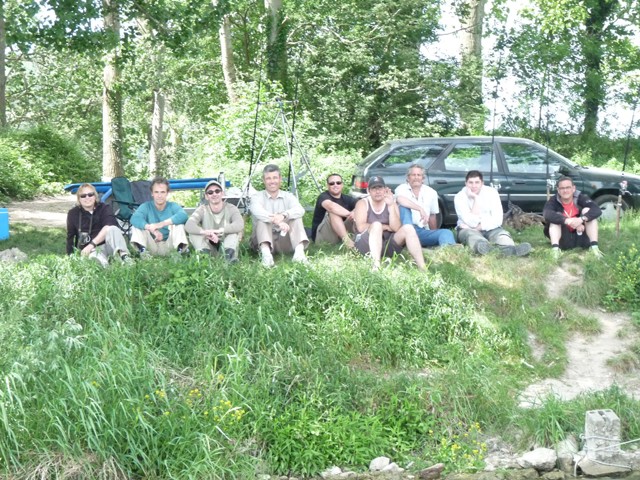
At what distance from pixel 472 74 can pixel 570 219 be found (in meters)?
11.7

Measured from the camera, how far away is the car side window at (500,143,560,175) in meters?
13.0

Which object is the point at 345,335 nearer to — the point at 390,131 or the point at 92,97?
the point at 390,131

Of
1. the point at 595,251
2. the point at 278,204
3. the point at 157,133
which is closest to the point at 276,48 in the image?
the point at 157,133

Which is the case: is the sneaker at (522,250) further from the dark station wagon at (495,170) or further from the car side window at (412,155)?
the car side window at (412,155)

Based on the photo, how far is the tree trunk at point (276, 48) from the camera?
20625mm

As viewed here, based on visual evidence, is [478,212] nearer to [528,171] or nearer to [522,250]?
[522,250]

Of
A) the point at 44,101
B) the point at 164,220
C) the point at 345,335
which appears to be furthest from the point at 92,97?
the point at 345,335

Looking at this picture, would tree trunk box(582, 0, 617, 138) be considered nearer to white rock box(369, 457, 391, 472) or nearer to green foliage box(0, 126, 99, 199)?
green foliage box(0, 126, 99, 199)

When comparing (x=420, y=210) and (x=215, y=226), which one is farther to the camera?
(x=420, y=210)

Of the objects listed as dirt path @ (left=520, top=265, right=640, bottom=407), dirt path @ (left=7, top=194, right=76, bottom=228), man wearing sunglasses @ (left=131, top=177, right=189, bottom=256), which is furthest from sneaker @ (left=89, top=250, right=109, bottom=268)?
dirt path @ (left=7, top=194, right=76, bottom=228)

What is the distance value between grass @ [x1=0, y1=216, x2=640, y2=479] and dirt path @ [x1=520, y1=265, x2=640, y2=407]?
0.12 metres

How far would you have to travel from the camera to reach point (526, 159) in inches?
515

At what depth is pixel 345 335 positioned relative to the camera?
8.18 metres

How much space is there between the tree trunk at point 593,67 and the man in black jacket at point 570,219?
1234 cm
